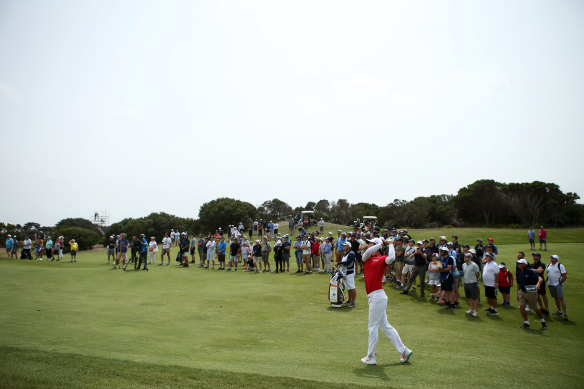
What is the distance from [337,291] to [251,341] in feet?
15.7

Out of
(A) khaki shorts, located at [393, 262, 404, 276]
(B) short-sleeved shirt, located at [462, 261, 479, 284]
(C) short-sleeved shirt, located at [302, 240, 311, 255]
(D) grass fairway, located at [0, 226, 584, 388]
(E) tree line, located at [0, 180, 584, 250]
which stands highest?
(E) tree line, located at [0, 180, 584, 250]

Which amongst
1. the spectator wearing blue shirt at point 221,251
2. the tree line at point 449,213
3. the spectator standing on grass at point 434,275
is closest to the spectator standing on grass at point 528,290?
the spectator standing on grass at point 434,275

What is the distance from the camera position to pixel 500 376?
251 inches

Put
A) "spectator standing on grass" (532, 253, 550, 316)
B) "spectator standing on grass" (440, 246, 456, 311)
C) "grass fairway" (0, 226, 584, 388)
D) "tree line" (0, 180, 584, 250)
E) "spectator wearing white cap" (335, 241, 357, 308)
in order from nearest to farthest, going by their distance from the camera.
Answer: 1. "grass fairway" (0, 226, 584, 388)
2. "spectator standing on grass" (532, 253, 550, 316)
3. "spectator wearing white cap" (335, 241, 357, 308)
4. "spectator standing on grass" (440, 246, 456, 311)
5. "tree line" (0, 180, 584, 250)

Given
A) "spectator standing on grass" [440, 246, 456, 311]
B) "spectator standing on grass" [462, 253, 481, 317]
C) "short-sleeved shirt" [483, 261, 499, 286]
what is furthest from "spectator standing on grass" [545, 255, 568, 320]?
"spectator standing on grass" [440, 246, 456, 311]

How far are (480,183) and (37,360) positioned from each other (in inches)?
2936

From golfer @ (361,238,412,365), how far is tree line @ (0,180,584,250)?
165 ft

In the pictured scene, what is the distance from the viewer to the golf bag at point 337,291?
12383mm

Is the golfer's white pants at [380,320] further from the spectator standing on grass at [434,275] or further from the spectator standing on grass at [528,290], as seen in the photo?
the spectator standing on grass at [434,275]

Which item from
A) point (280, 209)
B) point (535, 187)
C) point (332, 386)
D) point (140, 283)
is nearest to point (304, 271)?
point (140, 283)

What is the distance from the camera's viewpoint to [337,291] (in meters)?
12.4

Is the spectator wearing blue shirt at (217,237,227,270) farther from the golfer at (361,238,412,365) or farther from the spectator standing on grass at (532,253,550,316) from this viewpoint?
the spectator standing on grass at (532,253,550,316)

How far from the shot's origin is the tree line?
59.4 m

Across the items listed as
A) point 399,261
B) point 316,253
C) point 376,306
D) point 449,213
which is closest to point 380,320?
point 376,306
